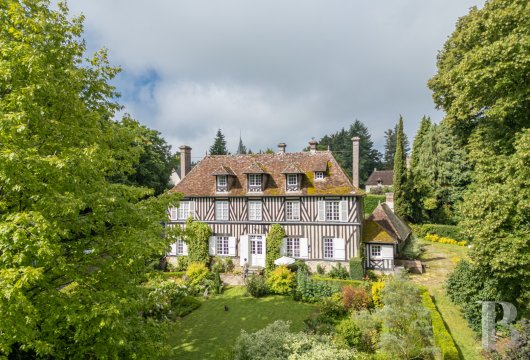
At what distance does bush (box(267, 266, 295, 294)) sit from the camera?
2023cm

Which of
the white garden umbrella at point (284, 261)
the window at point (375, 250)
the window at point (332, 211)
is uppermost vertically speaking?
the window at point (332, 211)

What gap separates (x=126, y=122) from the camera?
11211mm

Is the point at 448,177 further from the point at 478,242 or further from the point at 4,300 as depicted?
the point at 4,300

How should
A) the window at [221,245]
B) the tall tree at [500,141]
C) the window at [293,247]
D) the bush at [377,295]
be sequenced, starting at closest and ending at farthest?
the tall tree at [500,141], the bush at [377,295], the window at [293,247], the window at [221,245]

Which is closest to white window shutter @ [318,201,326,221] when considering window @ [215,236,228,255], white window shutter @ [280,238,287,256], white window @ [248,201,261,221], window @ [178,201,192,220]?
white window shutter @ [280,238,287,256]

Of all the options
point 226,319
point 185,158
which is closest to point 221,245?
point 185,158

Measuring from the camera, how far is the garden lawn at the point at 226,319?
1431 centimetres

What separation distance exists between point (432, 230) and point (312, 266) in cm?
2009

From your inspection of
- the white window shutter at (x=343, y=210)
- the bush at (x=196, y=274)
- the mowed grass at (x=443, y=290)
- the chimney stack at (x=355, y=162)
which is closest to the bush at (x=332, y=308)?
the mowed grass at (x=443, y=290)

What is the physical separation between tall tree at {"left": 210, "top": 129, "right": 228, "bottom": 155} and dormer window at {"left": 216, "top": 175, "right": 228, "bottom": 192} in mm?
40998

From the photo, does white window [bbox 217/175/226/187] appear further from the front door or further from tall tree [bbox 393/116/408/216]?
tall tree [bbox 393/116/408/216]

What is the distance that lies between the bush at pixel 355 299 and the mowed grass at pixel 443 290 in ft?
12.2

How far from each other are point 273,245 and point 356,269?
5733 millimetres

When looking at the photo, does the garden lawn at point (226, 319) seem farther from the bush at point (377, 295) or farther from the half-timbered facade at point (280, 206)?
the half-timbered facade at point (280, 206)
